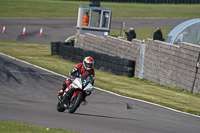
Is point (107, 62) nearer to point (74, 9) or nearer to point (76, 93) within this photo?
point (76, 93)

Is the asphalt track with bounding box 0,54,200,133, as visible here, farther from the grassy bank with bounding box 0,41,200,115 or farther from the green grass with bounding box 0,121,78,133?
the grassy bank with bounding box 0,41,200,115

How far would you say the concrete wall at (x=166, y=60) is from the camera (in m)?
14.9

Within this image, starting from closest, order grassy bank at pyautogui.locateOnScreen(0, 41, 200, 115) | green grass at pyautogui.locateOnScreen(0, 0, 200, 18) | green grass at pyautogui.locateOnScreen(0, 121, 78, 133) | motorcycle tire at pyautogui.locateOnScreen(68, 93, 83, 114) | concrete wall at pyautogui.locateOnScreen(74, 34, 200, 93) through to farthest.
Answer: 1. green grass at pyautogui.locateOnScreen(0, 121, 78, 133)
2. motorcycle tire at pyautogui.locateOnScreen(68, 93, 83, 114)
3. grassy bank at pyautogui.locateOnScreen(0, 41, 200, 115)
4. concrete wall at pyautogui.locateOnScreen(74, 34, 200, 93)
5. green grass at pyautogui.locateOnScreen(0, 0, 200, 18)

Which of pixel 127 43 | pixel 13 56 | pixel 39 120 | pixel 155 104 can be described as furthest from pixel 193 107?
pixel 13 56

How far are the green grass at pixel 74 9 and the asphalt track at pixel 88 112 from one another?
3095 cm

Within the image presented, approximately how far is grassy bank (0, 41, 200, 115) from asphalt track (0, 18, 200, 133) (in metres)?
0.92

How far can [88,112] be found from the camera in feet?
33.1

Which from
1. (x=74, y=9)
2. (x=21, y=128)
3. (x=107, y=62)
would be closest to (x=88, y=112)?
(x=21, y=128)

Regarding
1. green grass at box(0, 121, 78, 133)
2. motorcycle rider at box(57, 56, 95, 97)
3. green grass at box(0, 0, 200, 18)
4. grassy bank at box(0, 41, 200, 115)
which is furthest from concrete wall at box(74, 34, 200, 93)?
green grass at box(0, 0, 200, 18)

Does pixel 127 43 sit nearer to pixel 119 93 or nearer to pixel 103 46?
pixel 103 46

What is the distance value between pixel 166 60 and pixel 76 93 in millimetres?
8097

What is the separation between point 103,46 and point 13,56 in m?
5.37

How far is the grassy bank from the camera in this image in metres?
12.7

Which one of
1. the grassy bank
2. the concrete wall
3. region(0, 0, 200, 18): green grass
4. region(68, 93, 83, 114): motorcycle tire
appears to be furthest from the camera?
region(0, 0, 200, 18): green grass
